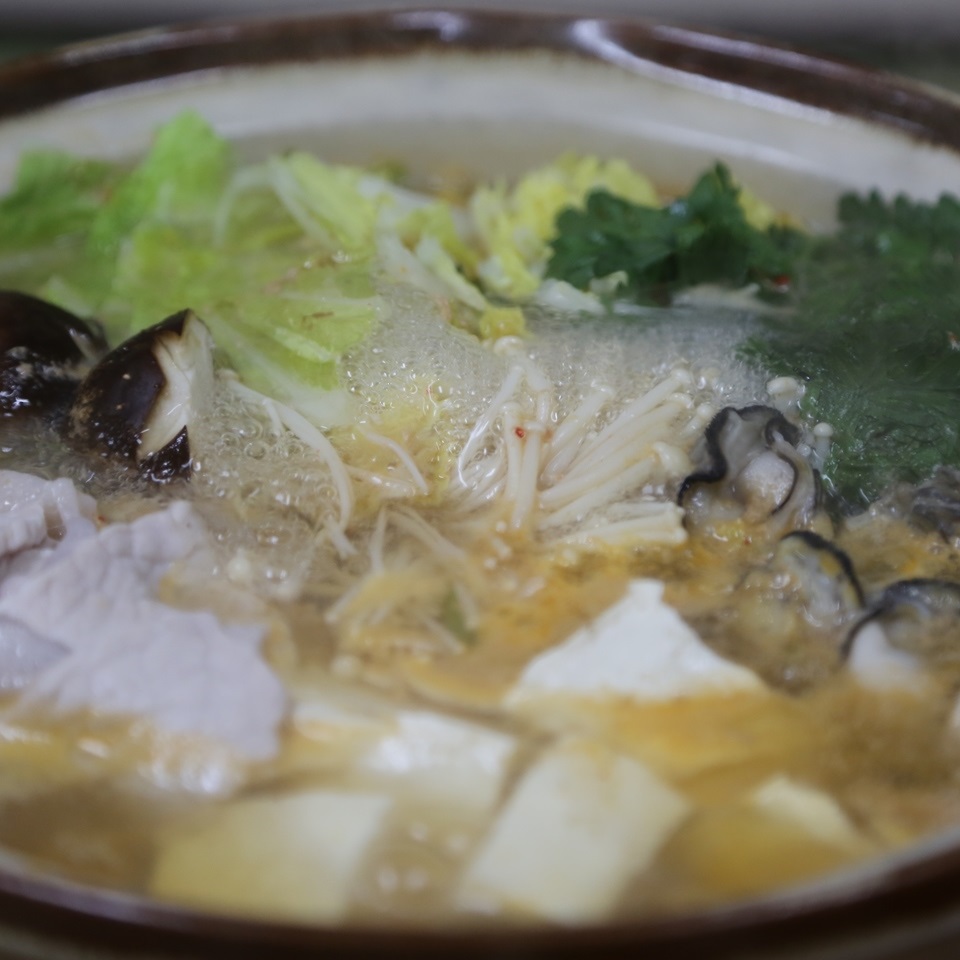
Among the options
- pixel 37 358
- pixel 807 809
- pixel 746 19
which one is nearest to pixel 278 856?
pixel 807 809

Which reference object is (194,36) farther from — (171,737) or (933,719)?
(933,719)

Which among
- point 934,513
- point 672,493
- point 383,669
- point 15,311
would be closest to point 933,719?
point 934,513

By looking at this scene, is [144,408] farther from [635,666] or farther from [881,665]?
[881,665]

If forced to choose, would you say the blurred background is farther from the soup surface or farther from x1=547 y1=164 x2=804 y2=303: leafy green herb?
x1=547 y1=164 x2=804 y2=303: leafy green herb

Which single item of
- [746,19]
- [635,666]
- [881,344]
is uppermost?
[746,19]

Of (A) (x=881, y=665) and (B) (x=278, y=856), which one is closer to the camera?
(B) (x=278, y=856)
